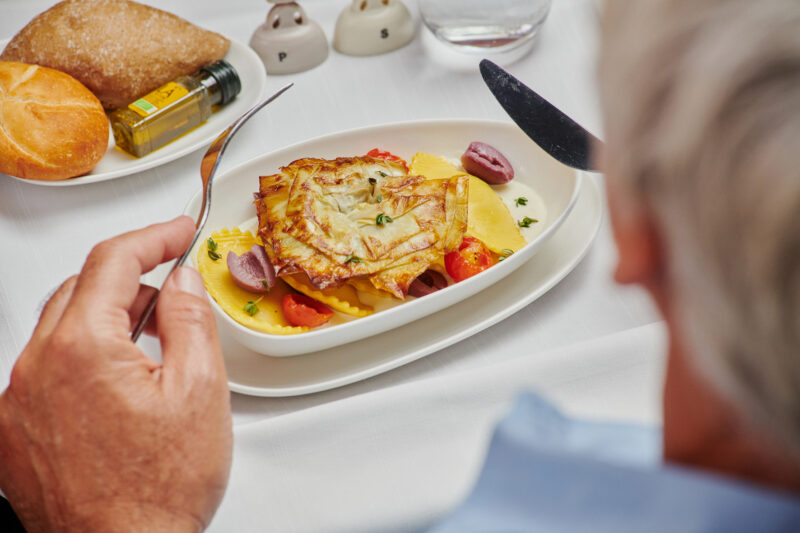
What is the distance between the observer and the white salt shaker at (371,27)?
1.26 meters

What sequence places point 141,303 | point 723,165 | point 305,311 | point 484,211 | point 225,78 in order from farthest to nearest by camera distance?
point 225,78 → point 484,211 → point 305,311 → point 141,303 → point 723,165

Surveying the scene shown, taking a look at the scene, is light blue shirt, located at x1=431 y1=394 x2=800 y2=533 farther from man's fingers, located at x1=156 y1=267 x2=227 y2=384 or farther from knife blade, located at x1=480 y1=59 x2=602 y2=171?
knife blade, located at x1=480 y1=59 x2=602 y2=171

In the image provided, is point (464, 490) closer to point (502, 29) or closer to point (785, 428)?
point (785, 428)

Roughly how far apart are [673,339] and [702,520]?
3.3 inches

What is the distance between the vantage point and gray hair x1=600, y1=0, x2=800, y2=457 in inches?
10.2

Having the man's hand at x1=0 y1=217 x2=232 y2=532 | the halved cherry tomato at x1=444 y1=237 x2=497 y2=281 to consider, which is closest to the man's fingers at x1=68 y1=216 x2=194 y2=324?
the man's hand at x1=0 y1=217 x2=232 y2=532

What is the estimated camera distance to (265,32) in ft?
4.07

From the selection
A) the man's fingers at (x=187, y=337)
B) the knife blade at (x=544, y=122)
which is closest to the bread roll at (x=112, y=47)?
the knife blade at (x=544, y=122)

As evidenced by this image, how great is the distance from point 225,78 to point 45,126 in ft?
0.89

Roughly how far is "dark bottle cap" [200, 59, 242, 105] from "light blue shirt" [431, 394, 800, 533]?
0.87 meters

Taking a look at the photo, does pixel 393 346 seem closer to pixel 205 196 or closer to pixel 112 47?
pixel 205 196

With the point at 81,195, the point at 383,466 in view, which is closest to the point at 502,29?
the point at 81,195

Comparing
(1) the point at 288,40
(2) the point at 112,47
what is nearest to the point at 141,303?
(2) the point at 112,47

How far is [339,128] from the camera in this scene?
3.80ft
